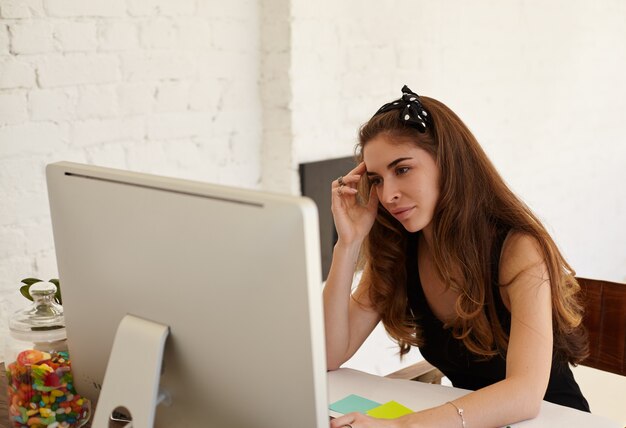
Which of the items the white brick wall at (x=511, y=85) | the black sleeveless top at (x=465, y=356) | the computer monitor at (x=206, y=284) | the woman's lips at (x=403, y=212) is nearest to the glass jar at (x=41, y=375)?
the computer monitor at (x=206, y=284)

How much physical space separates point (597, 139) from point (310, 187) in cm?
223

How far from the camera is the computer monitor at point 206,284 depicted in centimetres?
89

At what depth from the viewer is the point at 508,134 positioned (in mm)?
3561

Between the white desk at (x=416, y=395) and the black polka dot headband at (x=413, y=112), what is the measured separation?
524mm

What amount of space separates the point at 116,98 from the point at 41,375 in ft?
3.45

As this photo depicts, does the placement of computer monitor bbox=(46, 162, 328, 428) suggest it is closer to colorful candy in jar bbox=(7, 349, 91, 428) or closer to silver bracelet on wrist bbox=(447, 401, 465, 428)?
colorful candy in jar bbox=(7, 349, 91, 428)

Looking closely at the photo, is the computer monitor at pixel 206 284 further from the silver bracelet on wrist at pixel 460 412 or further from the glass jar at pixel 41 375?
the silver bracelet on wrist at pixel 460 412

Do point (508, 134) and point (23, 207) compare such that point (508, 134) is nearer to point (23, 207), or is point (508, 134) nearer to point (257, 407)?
point (23, 207)

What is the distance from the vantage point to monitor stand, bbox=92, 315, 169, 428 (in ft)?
3.40

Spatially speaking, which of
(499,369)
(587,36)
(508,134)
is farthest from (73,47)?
(587,36)

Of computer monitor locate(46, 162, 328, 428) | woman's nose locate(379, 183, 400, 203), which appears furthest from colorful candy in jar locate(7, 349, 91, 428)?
woman's nose locate(379, 183, 400, 203)

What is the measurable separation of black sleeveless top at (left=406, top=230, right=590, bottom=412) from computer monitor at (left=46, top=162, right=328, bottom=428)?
33.1 inches

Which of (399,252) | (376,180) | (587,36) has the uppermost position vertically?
(587,36)

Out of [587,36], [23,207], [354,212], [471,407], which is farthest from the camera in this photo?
[587,36]
